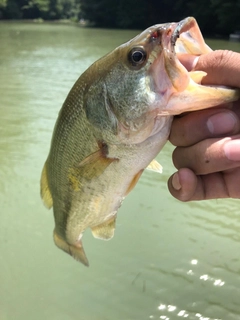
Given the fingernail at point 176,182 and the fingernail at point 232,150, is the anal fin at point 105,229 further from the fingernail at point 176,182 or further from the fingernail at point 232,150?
the fingernail at point 232,150

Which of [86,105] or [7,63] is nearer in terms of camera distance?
[86,105]

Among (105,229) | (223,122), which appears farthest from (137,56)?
(105,229)

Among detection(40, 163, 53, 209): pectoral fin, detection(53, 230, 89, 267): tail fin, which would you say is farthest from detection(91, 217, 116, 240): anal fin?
detection(40, 163, 53, 209): pectoral fin

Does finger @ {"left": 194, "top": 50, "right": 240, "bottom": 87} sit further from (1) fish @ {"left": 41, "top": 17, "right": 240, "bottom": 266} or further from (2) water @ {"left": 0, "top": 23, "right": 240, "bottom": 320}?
(2) water @ {"left": 0, "top": 23, "right": 240, "bottom": 320}

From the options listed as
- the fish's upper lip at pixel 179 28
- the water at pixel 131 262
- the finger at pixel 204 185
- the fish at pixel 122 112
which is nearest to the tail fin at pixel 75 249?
the fish at pixel 122 112

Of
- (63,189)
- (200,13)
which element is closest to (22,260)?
(63,189)

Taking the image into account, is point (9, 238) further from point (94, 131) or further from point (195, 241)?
point (94, 131)
